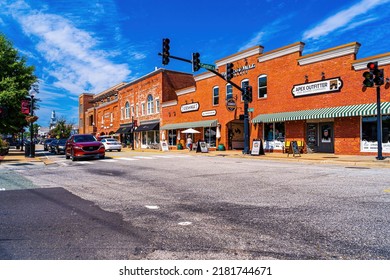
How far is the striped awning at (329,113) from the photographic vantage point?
54.7 ft

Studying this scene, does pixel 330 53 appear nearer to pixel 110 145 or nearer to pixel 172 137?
pixel 172 137

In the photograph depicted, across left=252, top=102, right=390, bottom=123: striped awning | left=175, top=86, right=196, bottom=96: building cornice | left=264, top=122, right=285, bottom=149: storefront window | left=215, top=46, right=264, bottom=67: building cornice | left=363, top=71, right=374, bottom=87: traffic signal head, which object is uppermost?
left=215, top=46, right=264, bottom=67: building cornice

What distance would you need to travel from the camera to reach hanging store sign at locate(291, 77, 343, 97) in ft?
63.7

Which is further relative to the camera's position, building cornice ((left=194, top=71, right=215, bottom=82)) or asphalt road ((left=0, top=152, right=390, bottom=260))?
building cornice ((left=194, top=71, right=215, bottom=82))

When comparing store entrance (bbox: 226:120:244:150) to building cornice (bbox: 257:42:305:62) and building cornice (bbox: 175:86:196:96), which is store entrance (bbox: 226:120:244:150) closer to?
building cornice (bbox: 175:86:196:96)

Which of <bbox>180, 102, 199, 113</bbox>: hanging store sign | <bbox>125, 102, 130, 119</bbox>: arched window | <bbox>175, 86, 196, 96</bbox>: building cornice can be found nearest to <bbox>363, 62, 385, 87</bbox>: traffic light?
<bbox>180, 102, 199, 113</bbox>: hanging store sign

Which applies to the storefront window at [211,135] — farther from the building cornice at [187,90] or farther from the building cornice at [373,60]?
the building cornice at [373,60]

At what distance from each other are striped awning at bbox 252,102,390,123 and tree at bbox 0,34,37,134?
21.2 m

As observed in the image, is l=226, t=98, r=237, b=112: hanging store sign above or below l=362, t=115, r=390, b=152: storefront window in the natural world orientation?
above

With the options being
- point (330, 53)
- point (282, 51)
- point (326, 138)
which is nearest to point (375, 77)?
point (330, 53)

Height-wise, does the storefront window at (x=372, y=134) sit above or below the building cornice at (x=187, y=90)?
below

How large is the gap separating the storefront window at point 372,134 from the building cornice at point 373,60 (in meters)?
3.29

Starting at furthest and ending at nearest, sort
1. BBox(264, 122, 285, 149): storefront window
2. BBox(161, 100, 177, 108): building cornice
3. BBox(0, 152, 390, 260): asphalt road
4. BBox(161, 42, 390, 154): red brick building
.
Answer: BBox(161, 100, 177, 108): building cornice < BBox(264, 122, 285, 149): storefront window < BBox(161, 42, 390, 154): red brick building < BBox(0, 152, 390, 260): asphalt road

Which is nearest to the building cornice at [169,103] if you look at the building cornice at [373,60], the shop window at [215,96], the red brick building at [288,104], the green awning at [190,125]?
the red brick building at [288,104]
